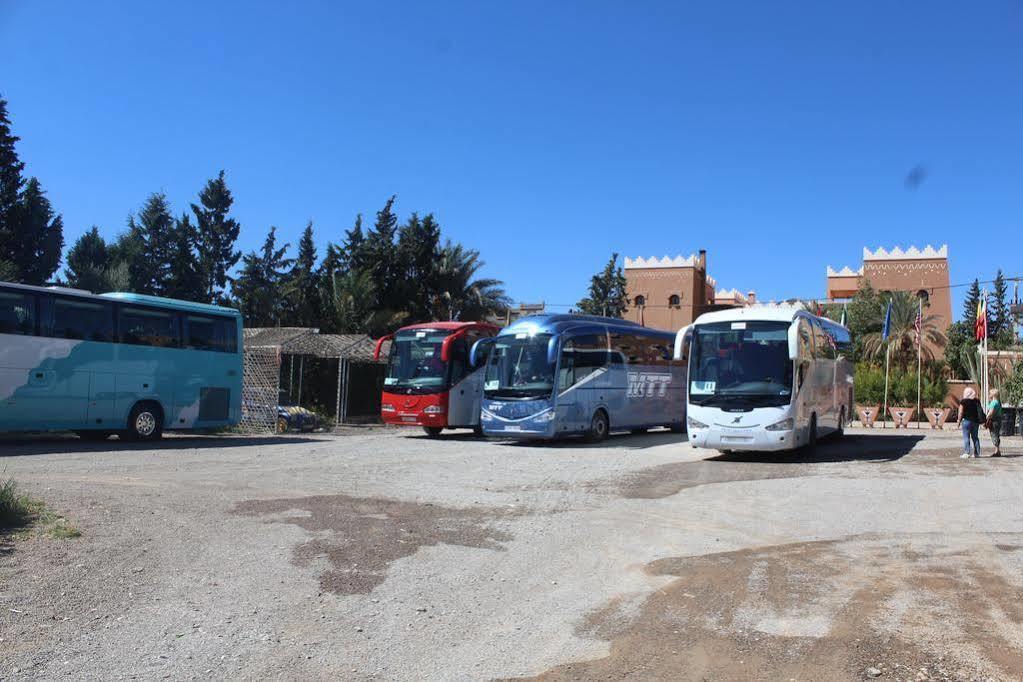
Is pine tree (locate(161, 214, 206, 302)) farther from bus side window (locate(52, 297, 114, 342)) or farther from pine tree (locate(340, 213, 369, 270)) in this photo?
bus side window (locate(52, 297, 114, 342))

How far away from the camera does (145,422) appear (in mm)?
20188

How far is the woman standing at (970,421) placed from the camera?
61.7 ft

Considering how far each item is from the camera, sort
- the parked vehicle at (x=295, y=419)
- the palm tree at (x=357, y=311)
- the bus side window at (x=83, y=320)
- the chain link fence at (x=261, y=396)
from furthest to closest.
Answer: the palm tree at (x=357, y=311)
the parked vehicle at (x=295, y=419)
the chain link fence at (x=261, y=396)
the bus side window at (x=83, y=320)

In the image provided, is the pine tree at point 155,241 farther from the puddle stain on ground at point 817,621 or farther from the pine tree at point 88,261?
the puddle stain on ground at point 817,621

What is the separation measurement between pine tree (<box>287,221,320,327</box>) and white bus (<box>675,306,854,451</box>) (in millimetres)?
28918

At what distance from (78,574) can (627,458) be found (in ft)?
42.8

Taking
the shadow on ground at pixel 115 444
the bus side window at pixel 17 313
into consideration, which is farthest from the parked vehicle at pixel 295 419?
the bus side window at pixel 17 313

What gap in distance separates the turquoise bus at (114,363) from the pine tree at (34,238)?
85.3 ft

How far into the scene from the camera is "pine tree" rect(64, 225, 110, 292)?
142 feet

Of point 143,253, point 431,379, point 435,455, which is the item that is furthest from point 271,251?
point 435,455

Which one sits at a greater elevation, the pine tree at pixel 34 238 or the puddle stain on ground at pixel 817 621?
the pine tree at pixel 34 238

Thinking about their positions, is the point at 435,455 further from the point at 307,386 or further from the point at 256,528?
the point at 307,386

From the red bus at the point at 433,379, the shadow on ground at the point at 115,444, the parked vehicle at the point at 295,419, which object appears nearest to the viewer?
the shadow on ground at the point at 115,444

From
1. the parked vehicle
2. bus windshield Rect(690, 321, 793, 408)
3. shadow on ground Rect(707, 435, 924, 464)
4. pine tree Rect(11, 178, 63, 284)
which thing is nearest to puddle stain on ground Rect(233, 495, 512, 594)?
bus windshield Rect(690, 321, 793, 408)
